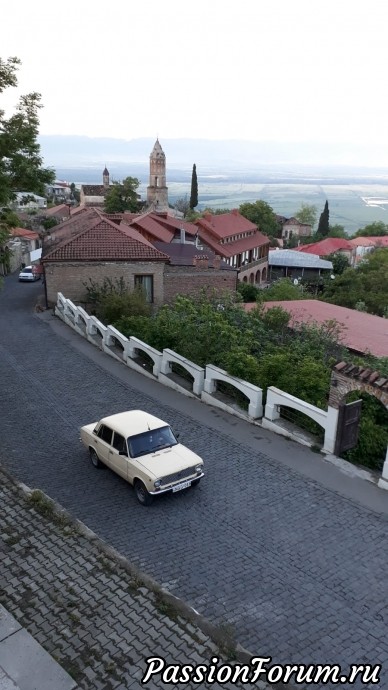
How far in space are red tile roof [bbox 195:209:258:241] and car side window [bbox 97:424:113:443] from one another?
5731 cm

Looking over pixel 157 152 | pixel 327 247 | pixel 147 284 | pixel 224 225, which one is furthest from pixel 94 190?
pixel 147 284

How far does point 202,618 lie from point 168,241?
127 feet

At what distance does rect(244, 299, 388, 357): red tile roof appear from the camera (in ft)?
68.8

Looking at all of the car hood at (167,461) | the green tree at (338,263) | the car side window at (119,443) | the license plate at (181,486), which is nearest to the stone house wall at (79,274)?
the car side window at (119,443)

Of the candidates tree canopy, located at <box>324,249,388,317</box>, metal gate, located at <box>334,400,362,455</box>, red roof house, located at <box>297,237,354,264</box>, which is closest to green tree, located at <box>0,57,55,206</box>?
metal gate, located at <box>334,400,362,455</box>

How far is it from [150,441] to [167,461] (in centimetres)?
70

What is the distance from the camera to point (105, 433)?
38.7 ft

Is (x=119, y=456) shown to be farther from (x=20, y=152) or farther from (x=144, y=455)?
(x=20, y=152)

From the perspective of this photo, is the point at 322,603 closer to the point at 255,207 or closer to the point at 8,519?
the point at 8,519

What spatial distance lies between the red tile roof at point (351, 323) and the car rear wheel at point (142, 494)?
11504 mm

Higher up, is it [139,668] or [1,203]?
[1,203]

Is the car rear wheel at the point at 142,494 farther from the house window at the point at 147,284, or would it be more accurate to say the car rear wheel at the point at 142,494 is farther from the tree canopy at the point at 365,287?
the tree canopy at the point at 365,287

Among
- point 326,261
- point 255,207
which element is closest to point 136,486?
point 326,261

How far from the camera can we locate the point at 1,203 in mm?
13570
